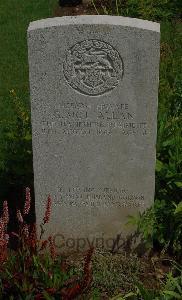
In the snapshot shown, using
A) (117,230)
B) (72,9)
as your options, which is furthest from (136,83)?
(72,9)

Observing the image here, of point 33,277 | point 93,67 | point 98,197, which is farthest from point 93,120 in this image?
point 33,277

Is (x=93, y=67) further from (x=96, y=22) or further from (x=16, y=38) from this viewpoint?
(x=16, y=38)

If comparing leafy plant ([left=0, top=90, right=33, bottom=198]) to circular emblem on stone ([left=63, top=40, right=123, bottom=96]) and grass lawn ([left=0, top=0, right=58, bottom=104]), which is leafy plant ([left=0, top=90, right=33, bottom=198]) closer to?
circular emblem on stone ([left=63, top=40, right=123, bottom=96])

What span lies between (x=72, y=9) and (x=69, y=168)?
5.98m

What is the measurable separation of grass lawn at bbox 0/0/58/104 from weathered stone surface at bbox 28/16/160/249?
2.81 m

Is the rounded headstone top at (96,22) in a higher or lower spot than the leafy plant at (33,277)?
higher

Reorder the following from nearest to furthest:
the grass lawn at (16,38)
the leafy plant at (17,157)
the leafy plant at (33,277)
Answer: the leafy plant at (33,277) → the leafy plant at (17,157) → the grass lawn at (16,38)

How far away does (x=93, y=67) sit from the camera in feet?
14.3

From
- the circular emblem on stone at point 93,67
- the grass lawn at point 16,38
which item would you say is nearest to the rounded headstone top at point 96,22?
the circular emblem on stone at point 93,67

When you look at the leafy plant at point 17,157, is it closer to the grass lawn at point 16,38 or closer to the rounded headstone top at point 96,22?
the rounded headstone top at point 96,22

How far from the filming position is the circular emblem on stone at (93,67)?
429 centimetres

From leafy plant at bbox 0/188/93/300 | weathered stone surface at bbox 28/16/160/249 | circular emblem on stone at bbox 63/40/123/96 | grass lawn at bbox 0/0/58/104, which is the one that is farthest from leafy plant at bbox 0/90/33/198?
grass lawn at bbox 0/0/58/104

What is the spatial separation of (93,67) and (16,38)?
16.3 feet

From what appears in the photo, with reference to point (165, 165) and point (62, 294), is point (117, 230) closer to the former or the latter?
point (165, 165)
